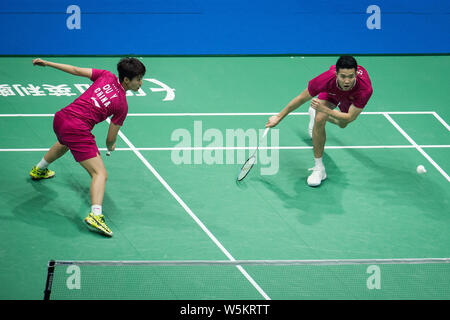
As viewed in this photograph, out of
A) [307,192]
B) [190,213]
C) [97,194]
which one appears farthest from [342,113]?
[97,194]

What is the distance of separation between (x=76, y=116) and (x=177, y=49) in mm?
4845

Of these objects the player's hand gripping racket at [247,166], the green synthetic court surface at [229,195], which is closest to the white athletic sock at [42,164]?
the green synthetic court surface at [229,195]

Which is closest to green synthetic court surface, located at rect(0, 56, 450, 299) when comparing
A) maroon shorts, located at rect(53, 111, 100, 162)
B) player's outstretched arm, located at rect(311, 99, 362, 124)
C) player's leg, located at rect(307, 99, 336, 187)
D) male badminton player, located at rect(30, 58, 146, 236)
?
player's leg, located at rect(307, 99, 336, 187)

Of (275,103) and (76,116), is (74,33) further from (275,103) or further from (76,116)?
(76,116)

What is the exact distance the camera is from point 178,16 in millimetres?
10977

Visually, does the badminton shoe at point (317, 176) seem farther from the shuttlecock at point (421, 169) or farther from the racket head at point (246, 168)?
the shuttlecock at point (421, 169)

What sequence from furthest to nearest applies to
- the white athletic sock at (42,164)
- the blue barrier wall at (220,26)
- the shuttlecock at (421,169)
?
1. the blue barrier wall at (220,26)
2. the shuttlecock at (421,169)
3. the white athletic sock at (42,164)

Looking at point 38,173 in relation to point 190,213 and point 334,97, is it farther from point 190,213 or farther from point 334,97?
point 334,97

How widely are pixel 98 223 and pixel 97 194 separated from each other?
31cm

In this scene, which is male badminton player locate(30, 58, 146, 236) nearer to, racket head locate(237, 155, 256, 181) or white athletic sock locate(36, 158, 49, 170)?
white athletic sock locate(36, 158, 49, 170)

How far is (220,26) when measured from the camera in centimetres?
1109

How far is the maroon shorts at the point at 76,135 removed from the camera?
21.7 feet

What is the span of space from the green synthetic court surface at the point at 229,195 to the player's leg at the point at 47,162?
93mm

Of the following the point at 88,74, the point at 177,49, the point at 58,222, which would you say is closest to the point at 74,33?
the point at 177,49
